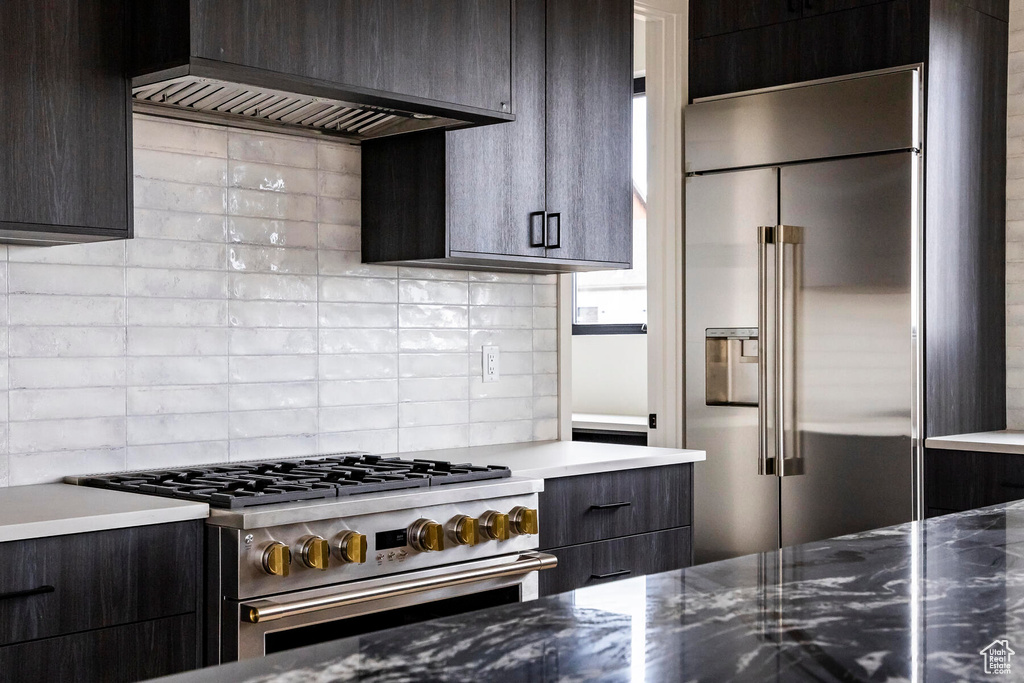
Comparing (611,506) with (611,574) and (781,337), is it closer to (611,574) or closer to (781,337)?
(611,574)

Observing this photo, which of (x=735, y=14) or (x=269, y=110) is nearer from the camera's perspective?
(x=269, y=110)

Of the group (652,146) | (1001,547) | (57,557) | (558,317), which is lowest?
(57,557)

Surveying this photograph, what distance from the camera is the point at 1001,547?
1311mm

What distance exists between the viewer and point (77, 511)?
199 cm

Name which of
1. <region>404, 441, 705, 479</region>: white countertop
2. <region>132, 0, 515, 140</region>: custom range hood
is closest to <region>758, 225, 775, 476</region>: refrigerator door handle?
<region>404, 441, 705, 479</region>: white countertop

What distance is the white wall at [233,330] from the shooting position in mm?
2453

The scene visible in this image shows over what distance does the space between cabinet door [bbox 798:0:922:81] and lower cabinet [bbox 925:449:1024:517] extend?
1301 mm

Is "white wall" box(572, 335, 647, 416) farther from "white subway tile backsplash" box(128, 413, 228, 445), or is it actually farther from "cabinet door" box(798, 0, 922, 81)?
"white subway tile backsplash" box(128, 413, 228, 445)

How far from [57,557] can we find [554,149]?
1.74 m

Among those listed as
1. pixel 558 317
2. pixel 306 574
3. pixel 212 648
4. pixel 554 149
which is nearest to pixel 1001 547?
pixel 306 574

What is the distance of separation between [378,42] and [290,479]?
3.34ft

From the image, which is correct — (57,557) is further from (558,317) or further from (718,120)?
(718,120)

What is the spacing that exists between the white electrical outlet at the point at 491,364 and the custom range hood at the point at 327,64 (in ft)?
2.56

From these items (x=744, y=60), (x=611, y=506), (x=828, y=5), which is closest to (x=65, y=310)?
(x=611, y=506)
